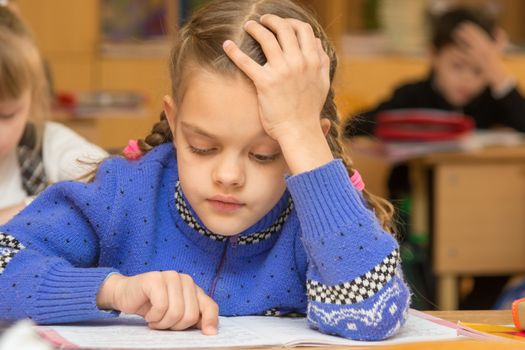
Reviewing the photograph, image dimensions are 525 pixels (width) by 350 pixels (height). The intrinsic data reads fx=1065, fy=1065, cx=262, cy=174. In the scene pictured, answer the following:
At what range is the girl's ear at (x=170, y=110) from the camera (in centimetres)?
129

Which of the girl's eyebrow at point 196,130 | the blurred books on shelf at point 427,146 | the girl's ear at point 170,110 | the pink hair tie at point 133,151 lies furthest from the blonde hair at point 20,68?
the blurred books on shelf at point 427,146

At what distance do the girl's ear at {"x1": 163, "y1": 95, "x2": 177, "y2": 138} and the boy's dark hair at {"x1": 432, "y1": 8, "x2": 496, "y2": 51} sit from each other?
293 cm

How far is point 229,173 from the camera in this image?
1.16m

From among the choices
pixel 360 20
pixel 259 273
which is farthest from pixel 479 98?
pixel 259 273

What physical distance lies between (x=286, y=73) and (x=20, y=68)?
80cm

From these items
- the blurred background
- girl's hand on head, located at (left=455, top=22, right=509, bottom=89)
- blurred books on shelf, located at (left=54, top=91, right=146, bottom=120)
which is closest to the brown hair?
the blurred background

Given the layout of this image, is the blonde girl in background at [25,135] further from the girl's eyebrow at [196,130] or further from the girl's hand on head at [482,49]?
the girl's hand on head at [482,49]

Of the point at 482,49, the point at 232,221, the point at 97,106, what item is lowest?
the point at 232,221

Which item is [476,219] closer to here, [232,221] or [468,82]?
[468,82]

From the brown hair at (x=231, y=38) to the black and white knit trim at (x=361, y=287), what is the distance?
172 mm

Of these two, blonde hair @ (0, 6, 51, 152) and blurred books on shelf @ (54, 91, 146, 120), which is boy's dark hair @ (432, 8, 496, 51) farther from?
blonde hair @ (0, 6, 51, 152)

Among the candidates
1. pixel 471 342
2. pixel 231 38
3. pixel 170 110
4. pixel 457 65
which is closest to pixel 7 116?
pixel 170 110

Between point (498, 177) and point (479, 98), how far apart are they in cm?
68

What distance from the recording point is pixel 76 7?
16.3 feet
